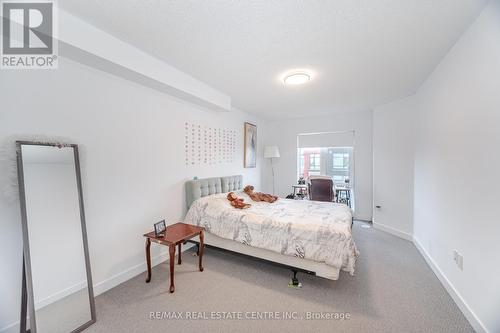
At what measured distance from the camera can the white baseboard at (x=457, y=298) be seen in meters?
1.63

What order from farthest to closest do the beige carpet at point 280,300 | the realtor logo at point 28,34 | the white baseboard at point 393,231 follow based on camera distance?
1. the white baseboard at point 393,231
2. the beige carpet at point 280,300
3. the realtor logo at point 28,34

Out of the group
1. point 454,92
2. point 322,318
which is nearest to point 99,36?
point 322,318

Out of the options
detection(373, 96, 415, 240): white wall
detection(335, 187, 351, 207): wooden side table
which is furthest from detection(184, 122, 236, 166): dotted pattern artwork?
detection(373, 96, 415, 240): white wall

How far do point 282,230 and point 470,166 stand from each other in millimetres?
1847

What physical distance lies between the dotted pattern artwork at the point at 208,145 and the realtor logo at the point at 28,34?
1657 millimetres

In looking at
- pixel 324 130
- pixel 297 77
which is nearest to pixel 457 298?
pixel 297 77

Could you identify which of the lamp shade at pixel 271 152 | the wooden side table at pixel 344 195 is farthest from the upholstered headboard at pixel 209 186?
the wooden side table at pixel 344 195

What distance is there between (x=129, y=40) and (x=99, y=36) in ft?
0.79

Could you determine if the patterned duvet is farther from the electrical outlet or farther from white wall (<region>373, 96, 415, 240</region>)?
white wall (<region>373, 96, 415, 240</region>)

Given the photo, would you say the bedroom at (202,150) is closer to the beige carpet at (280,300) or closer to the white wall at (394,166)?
the beige carpet at (280,300)

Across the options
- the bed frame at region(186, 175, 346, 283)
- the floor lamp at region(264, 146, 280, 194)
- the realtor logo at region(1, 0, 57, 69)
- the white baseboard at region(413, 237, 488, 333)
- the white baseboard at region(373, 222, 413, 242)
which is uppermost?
the realtor logo at region(1, 0, 57, 69)

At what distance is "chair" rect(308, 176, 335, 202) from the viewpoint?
4238 millimetres

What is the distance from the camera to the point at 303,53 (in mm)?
2162

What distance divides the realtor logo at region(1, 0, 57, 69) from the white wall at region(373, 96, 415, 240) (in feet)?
15.8
